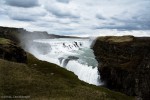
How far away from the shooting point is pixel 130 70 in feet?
456

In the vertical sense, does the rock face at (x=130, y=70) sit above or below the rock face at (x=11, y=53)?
below

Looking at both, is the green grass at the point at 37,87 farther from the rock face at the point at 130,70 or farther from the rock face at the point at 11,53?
the rock face at the point at 130,70

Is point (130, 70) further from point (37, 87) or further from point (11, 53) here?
point (37, 87)

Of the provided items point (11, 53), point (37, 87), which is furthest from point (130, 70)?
point (37, 87)

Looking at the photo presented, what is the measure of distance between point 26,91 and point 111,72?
90993mm

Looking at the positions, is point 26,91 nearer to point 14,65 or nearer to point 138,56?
point 14,65

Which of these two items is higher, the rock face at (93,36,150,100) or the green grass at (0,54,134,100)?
the green grass at (0,54,134,100)

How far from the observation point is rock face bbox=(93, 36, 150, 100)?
130m

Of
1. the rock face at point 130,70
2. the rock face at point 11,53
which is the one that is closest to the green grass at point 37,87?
the rock face at point 11,53

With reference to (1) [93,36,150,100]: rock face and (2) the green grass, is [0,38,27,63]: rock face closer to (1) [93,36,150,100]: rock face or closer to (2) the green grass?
(1) [93,36,150,100]: rock face

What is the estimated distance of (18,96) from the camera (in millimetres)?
45906

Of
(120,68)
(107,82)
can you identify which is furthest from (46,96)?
(120,68)

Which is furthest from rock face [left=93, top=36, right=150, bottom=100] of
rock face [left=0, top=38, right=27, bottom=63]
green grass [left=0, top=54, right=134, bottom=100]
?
green grass [left=0, top=54, right=134, bottom=100]

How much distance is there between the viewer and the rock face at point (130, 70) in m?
130
